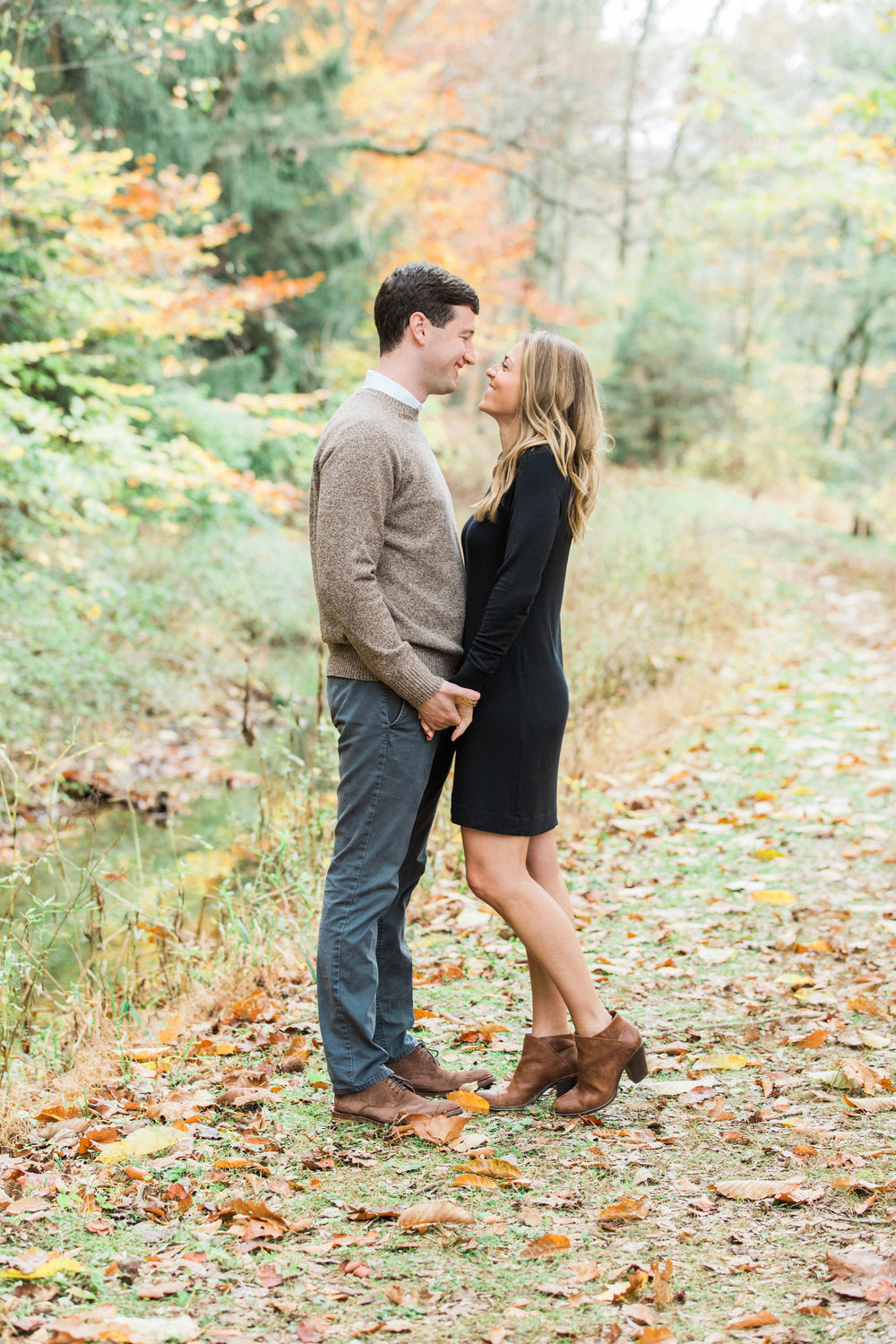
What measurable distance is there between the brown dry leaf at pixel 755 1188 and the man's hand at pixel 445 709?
1.27 m

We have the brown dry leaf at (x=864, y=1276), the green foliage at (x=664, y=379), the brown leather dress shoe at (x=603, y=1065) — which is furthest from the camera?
the green foliage at (x=664, y=379)

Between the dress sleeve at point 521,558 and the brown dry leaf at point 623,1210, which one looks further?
the dress sleeve at point 521,558

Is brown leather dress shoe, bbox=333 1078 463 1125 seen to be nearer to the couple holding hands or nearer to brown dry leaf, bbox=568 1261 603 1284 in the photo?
the couple holding hands

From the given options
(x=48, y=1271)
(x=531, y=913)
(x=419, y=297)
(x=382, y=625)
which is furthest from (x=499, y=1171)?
(x=419, y=297)

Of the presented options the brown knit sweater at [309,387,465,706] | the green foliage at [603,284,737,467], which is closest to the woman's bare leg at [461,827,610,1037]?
the brown knit sweater at [309,387,465,706]

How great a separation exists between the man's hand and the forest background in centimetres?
124

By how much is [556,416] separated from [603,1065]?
1.75 metres

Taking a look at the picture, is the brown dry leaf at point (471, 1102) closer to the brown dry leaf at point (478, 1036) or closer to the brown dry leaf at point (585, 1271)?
the brown dry leaf at point (478, 1036)

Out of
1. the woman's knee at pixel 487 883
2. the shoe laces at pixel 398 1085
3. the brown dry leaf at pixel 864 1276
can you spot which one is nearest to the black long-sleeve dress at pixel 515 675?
the woman's knee at pixel 487 883

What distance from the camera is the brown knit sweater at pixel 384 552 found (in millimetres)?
2699

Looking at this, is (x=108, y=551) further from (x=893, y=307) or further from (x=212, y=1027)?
(x=893, y=307)

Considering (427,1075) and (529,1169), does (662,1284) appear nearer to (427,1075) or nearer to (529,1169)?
(529,1169)

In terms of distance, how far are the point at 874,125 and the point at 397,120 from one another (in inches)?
328

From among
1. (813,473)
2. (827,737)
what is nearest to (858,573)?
(827,737)
